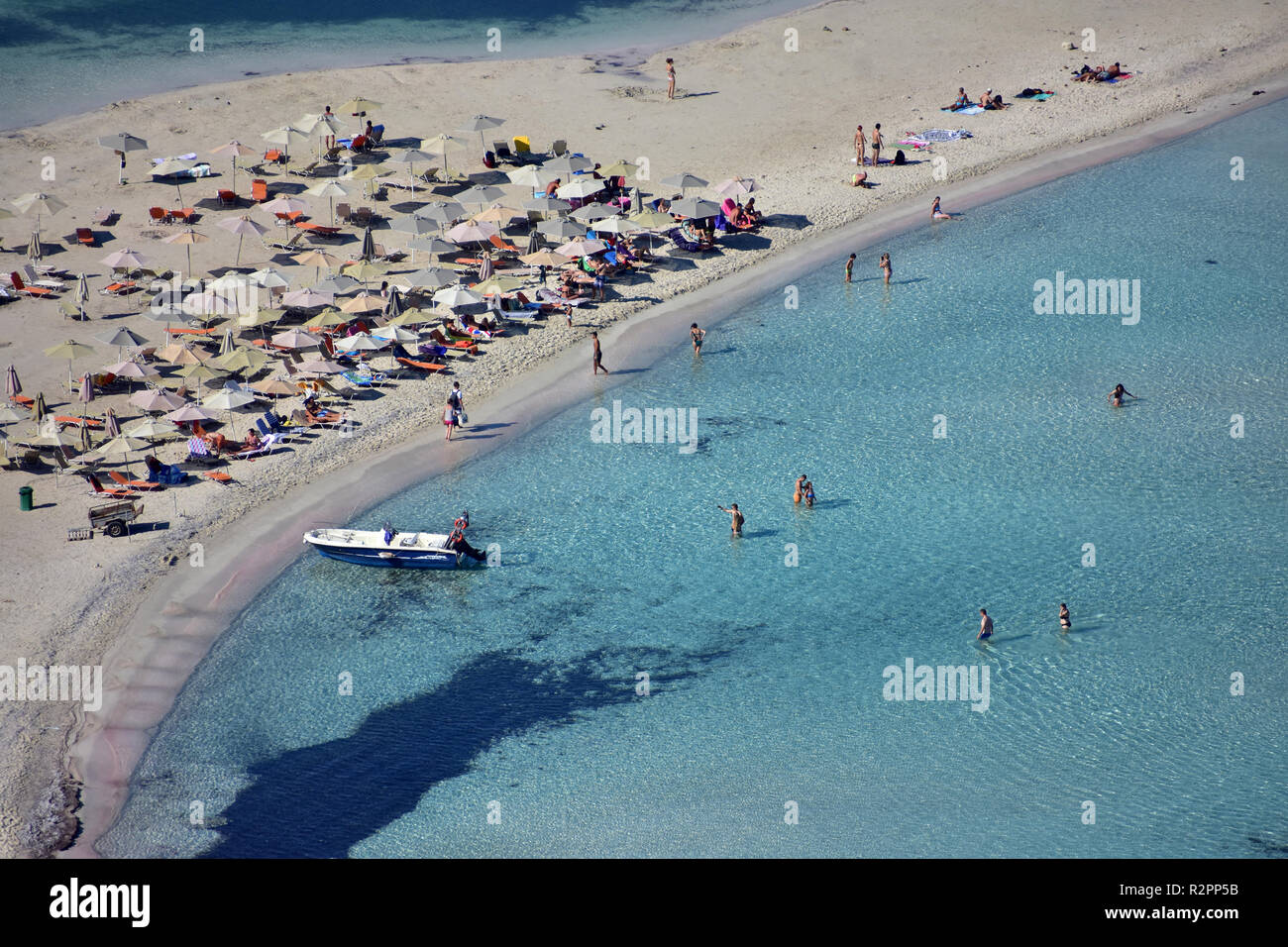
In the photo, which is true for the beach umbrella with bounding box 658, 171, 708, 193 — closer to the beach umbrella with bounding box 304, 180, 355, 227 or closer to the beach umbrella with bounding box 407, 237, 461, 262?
the beach umbrella with bounding box 407, 237, 461, 262

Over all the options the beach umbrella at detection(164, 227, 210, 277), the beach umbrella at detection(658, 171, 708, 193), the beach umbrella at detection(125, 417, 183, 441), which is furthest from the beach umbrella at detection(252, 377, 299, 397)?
the beach umbrella at detection(658, 171, 708, 193)

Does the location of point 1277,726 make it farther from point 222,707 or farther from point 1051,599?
point 222,707

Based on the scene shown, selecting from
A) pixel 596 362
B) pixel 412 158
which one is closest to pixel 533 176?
pixel 412 158

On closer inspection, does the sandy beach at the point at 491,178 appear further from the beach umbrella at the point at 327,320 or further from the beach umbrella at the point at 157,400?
the beach umbrella at the point at 327,320

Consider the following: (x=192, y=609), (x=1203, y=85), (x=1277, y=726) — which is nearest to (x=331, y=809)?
(x=192, y=609)

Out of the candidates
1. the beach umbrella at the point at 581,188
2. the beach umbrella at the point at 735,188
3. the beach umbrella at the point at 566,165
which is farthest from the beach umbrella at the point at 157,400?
the beach umbrella at the point at 735,188
